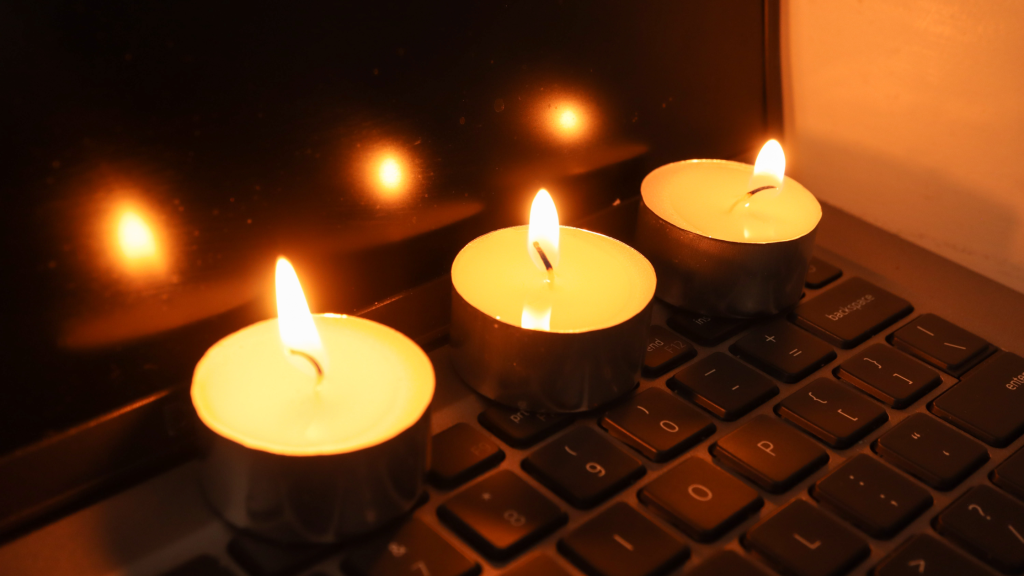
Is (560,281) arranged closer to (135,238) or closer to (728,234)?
(728,234)

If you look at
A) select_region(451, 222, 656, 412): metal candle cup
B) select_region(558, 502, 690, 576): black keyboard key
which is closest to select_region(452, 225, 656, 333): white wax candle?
select_region(451, 222, 656, 412): metal candle cup

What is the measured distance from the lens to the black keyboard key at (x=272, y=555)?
0.36 meters

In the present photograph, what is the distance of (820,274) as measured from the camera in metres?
0.58

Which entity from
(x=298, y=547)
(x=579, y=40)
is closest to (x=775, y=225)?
(x=579, y=40)

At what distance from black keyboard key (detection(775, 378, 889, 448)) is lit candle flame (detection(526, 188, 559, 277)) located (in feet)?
0.48

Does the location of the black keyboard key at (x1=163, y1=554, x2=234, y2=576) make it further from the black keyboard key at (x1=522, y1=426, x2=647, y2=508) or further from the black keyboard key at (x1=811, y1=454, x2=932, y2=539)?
the black keyboard key at (x1=811, y1=454, x2=932, y2=539)

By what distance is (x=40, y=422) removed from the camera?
1.27ft

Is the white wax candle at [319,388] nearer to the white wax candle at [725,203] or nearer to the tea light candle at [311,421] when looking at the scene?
the tea light candle at [311,421]

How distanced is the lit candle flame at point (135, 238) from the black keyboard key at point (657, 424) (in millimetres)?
234

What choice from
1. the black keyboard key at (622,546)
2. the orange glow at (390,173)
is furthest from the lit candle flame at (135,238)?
the black keyboard key at (622,546)

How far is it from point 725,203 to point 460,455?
0.90 feet

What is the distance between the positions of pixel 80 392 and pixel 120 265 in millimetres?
61

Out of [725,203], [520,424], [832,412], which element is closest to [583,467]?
[520,424]

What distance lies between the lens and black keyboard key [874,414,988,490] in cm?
43
